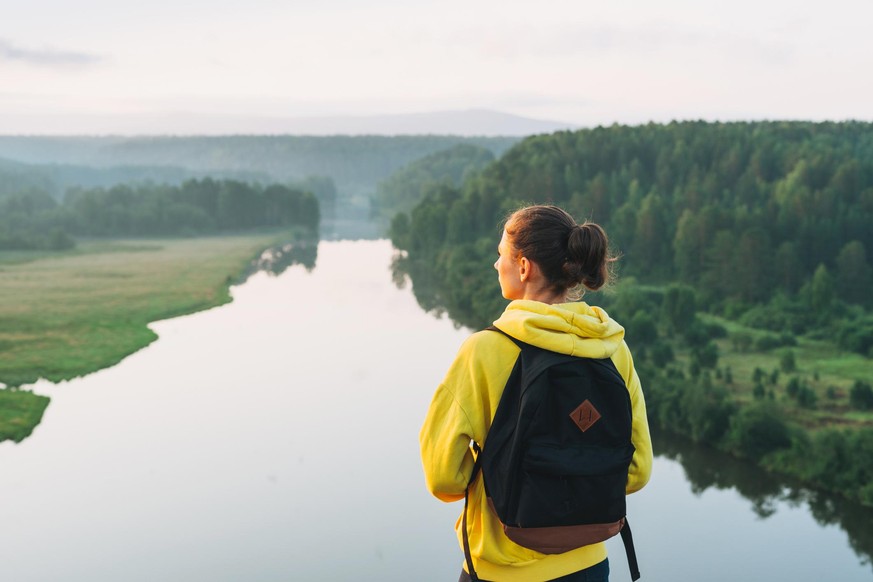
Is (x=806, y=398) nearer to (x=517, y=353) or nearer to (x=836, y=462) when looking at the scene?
(x=836, y=462)

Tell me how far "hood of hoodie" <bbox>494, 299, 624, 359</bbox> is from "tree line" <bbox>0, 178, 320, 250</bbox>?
144 ft

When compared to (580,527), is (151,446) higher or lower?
lower

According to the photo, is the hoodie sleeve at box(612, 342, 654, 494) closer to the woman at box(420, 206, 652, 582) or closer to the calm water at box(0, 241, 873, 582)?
the woman at box(420, 206, 652, 582)

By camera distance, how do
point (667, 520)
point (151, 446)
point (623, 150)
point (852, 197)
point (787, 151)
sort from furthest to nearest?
point (623, 150), point (787, 151), point (852, 197), point (151, 446), point (667, 520)

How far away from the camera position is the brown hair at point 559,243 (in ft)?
6.14

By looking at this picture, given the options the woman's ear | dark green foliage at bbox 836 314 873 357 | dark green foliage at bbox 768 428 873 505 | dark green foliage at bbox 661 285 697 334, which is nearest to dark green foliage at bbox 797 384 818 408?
dark green foliage at bbox 768 428 873 505

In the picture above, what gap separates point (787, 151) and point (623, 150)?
672 centimetres

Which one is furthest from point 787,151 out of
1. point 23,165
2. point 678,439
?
point 23,165

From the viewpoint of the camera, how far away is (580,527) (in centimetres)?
188

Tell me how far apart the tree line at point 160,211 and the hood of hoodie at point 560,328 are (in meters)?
44.0

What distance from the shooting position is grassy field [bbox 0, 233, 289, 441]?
60.6 ft

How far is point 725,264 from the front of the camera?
2683 cm

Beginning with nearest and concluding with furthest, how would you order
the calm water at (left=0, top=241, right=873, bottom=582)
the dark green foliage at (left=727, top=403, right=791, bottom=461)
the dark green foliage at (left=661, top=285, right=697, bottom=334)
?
the calm water at (left=0, top=241, right=873, bottom=582), the dark green foliage at (left=727, top=403, right=791, bottom=461), the dark green foliage at (left=661, top=285, right=697, bottom=334)

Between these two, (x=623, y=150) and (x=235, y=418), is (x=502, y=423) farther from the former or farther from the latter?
(x=623, y=150)
